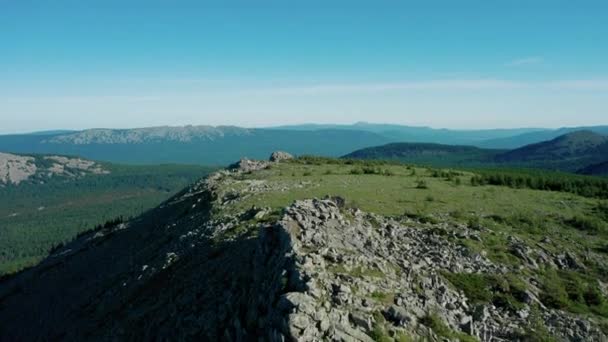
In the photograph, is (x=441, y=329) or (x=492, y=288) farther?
(x=492, y=288)

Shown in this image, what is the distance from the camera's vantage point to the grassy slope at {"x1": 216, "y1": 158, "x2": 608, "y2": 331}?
87.7ft

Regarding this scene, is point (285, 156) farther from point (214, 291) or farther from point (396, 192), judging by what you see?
point (214, 291)

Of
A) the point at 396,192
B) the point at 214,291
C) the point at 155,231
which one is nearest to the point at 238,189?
the point at 155,231

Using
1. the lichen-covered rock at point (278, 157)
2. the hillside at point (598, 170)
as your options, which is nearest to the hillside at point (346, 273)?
the lichen-covered rock at point (278, 157)

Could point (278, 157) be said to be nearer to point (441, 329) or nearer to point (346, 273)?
point (346, 273)

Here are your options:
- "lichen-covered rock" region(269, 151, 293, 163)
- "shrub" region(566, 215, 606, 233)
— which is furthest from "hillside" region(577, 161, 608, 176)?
"shrub" region(566, 215, 606, 233)

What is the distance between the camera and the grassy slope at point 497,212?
26.7 m

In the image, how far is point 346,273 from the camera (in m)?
21.1

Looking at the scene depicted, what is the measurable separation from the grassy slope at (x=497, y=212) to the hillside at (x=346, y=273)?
15 cm

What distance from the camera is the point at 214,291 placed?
80.4ft

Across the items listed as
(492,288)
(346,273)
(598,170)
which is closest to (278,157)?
(492,288)

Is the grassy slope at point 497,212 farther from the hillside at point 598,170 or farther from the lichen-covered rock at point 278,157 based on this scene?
the hillside at point 598,170

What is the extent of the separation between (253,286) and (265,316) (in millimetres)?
2952

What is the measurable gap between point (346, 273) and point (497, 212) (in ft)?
83.5
